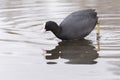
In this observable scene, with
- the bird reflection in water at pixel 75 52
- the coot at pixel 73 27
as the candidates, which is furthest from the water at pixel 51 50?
the coot at pixel 73 27

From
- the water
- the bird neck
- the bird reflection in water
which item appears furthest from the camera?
the bird neck

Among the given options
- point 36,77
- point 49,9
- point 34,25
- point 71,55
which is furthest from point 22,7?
point 36,77

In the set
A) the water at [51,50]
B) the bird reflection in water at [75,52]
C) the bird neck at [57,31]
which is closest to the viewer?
the water at [51,50]

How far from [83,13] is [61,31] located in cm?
82

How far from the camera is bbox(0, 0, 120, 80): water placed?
8.08m

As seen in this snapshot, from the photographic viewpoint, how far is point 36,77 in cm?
789

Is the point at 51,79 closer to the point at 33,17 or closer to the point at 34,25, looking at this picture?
the point at 34,25

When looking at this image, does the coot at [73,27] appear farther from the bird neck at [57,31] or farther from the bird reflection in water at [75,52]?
the bird reflection in water at [75,52]

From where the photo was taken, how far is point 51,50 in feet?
A: 31.7

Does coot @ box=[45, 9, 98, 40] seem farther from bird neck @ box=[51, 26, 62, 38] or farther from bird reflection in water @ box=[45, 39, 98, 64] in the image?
bird reflection in water @ box=[45, 39, 98, 64]

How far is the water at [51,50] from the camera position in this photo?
318 inches

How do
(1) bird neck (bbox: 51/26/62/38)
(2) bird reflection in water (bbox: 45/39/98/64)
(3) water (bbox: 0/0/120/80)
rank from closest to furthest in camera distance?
1. (3) water (bbox: 0/0/120/80)
2. (2) bird reflection in water (bbox: 45/39/98/64)
3. (1) bird neck (bbox: 51/26/62/38)

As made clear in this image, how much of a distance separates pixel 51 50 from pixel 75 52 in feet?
1.68

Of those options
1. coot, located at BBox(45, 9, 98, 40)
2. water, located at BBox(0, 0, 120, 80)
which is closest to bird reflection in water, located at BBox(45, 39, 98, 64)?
water, located at BBox(0, 0, 120, 80)
